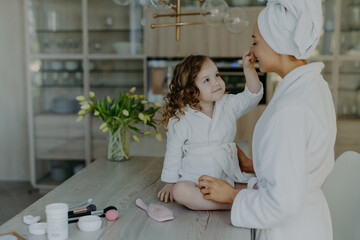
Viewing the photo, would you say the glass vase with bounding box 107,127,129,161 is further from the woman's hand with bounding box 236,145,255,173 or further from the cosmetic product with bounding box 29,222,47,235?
the cosmetic product with bounding box 29,222,47,235

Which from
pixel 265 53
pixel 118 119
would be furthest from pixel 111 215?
pixel 118 119

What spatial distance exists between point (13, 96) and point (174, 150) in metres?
3.59

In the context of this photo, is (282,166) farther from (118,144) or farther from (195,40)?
(195,40)

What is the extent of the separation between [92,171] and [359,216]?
3.75 feet

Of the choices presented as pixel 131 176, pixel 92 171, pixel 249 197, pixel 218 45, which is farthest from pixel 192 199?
pixel 218 45

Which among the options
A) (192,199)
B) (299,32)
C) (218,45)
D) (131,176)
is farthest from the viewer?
(218,45)

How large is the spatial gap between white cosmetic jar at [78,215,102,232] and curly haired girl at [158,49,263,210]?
1.10ft

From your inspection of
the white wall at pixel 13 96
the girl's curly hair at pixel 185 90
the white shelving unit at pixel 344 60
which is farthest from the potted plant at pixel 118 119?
the white wall at pixel 13 96

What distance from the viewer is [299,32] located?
1.15 metres

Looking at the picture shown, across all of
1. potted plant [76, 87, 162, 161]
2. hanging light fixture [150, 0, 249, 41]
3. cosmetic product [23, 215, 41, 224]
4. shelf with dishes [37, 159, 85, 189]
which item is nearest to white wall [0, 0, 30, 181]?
shelf with dishes [37, 159, 85, 189]

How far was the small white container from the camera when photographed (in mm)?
1107

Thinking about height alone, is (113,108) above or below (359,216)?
above

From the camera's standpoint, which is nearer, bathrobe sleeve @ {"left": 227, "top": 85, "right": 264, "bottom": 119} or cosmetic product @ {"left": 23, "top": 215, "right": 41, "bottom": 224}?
cosmetic product @ {"left": 23, "top": 215, "right": 41, "bottom": 224}

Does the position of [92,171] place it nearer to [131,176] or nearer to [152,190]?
[131,176]
